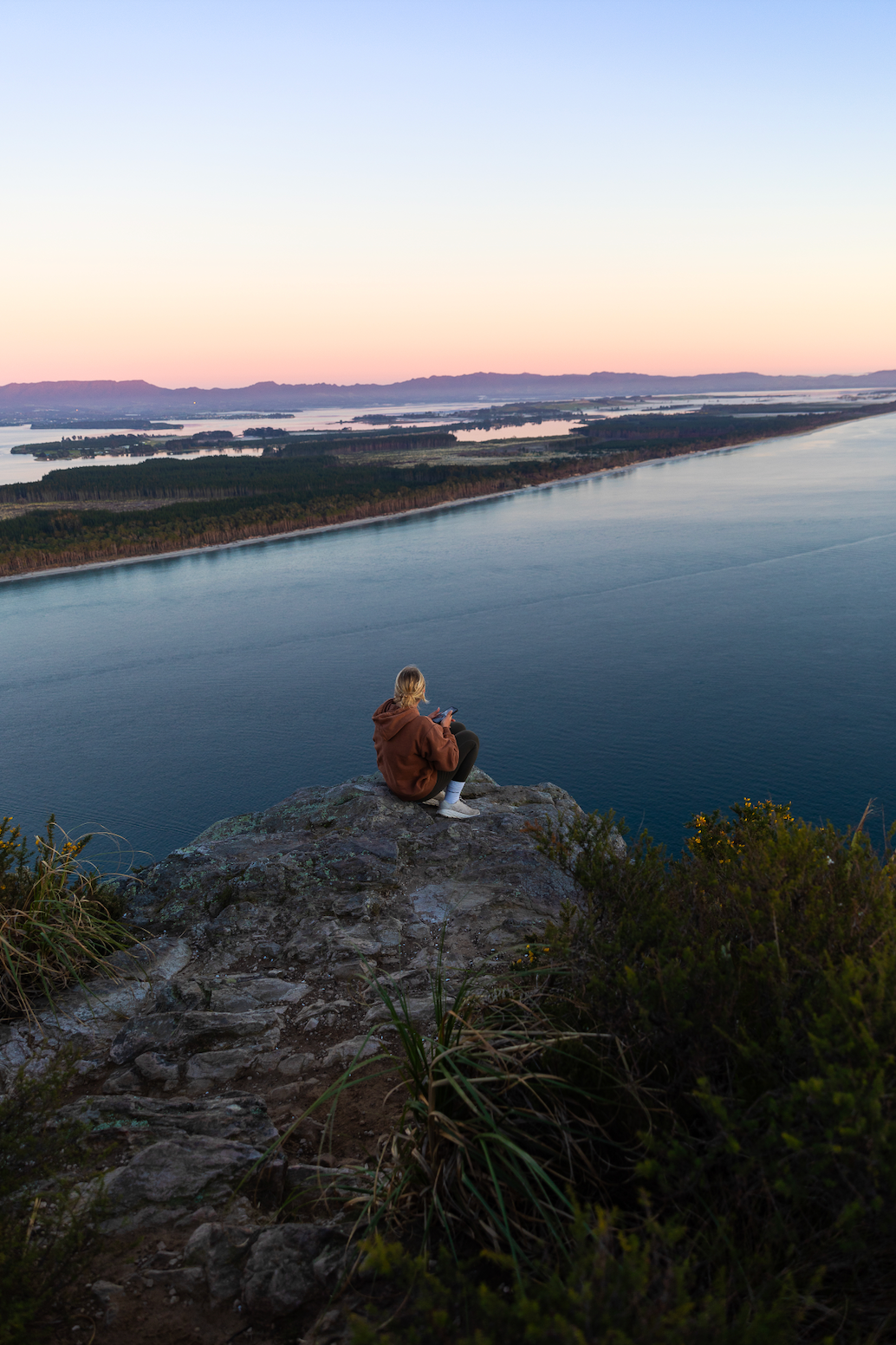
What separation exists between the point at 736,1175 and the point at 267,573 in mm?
46723

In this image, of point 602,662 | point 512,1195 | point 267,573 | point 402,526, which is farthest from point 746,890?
point 402,526

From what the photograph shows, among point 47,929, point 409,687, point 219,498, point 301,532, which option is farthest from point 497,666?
point 219,498

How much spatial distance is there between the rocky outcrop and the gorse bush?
19cm

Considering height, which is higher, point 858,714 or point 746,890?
point 746,890

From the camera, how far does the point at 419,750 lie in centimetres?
742

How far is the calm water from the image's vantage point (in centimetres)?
1969

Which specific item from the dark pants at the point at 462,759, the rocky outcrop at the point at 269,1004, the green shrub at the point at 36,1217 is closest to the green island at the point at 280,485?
the dark pants at the point at 462,759

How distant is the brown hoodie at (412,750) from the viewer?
720cm

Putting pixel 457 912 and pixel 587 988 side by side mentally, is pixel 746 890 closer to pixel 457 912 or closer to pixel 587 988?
pixel 587 988

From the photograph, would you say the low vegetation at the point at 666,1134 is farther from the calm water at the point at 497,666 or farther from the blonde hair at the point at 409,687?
the calm water at the point at 497,666

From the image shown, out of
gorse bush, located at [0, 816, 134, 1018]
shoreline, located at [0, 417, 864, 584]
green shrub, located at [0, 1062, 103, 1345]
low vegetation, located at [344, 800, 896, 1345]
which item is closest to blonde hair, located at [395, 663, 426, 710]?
gorse bush, located at [0, 816, 134, 1018]

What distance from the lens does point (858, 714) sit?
72.1 ft

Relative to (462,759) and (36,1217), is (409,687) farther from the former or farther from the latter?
(36,1217)

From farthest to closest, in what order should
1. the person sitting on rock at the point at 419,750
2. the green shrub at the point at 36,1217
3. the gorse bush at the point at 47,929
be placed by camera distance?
the person sitting on rock at the point at 419,750
the gorse bush at the point at 47,929
the green shrub at the point at 36,1217
